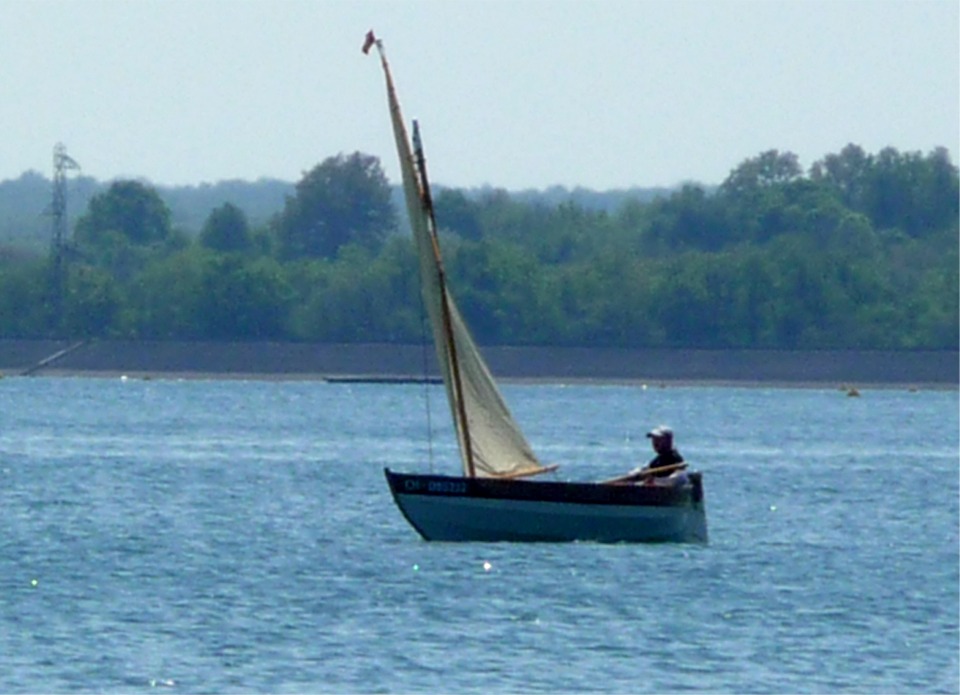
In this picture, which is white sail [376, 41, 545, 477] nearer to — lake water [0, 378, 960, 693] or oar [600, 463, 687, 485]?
oar [600, 463, 687, 485]

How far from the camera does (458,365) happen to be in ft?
191

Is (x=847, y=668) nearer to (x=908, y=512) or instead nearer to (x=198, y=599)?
(x=198, y=599)

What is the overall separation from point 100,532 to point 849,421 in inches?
3672

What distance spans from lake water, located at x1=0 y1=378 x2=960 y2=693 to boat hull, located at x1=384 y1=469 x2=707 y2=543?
16.4 inches

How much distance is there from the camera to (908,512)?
7519 centimetres

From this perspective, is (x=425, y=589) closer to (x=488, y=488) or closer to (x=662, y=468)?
(x=488, y=488)

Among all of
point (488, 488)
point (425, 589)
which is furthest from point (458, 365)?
point (425, 589)

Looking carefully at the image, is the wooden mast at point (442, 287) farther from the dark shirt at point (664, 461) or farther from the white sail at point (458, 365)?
the dark shirt at point (664, 461)

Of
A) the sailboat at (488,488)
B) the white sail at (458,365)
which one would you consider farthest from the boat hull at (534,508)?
the white sail at (458,365)

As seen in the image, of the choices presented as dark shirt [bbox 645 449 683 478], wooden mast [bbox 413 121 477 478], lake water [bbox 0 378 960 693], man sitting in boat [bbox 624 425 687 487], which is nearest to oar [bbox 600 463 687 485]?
man sitting in boat [bbox 624 425 687 487]

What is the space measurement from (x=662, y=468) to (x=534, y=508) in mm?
2742

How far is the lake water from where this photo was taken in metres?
40.5

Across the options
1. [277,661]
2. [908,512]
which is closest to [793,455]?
[908,512]

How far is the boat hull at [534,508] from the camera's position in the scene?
2191 inches
